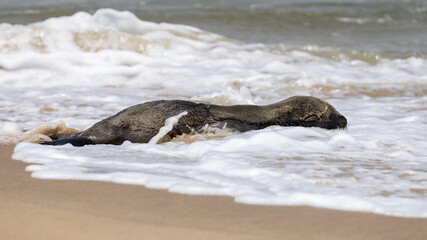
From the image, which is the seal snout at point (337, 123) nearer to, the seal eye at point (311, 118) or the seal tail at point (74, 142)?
the seal eye at point (311, 118)

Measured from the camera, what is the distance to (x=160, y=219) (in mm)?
2867

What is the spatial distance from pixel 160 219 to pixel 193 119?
2.18 metres

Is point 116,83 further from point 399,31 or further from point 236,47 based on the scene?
point 399,31

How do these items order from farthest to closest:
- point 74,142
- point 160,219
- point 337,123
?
1. point 337,123
2. point 74,142
3. point 160,219

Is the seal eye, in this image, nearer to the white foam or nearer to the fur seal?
the fur seal

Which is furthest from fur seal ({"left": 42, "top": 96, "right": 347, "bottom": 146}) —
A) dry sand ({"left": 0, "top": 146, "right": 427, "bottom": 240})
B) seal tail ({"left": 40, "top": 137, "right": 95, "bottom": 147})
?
dry sand ({"left": 0, "top": 146, "right": 427, "bottom": 240})

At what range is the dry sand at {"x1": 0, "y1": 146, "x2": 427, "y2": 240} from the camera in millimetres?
2650

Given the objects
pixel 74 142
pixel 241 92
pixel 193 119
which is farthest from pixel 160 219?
pixel 241 92

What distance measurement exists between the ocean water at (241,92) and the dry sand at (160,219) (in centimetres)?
16

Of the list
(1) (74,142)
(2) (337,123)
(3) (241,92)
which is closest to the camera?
(1) (74,142)

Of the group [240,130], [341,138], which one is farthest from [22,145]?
[341,138]

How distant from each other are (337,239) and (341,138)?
89.7 inches

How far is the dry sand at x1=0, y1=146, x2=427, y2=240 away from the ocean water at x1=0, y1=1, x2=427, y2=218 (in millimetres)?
164

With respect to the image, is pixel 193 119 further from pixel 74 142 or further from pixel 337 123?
pixel 337 123
